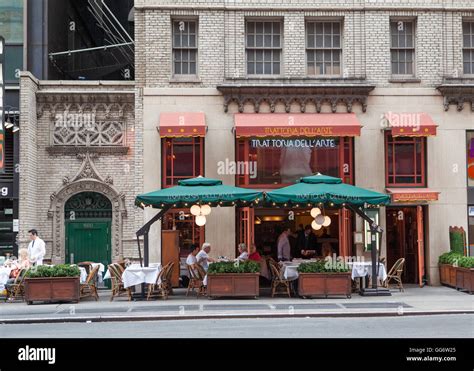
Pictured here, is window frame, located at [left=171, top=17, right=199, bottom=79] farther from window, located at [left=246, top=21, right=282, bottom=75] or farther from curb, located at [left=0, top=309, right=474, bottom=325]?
curb, located at [left=0, top=309, right=474, bottom=325]

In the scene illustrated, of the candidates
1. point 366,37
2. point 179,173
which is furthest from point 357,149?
point 179,173

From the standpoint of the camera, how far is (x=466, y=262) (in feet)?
62.2

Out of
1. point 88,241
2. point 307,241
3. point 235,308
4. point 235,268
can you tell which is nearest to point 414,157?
point 307,241

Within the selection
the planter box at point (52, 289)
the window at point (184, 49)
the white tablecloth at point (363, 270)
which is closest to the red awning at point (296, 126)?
the window at point (184, 49)

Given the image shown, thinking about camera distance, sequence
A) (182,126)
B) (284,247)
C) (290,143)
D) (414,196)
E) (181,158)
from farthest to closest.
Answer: (181,158)
(290,143)
(284,247)
(182,126)
(414,196)

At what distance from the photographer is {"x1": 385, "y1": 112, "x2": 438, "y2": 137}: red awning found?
67.4 ft

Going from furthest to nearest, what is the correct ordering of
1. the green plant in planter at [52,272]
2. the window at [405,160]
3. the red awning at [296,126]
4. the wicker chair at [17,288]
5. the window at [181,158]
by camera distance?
the window at [405,160], the window at [181,158], the red awning at [296,126], the wicker chair at [17,288], the green plant in planter at [52,272]

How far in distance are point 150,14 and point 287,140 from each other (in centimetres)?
570

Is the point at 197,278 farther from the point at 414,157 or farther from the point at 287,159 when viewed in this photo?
the point at 414,157

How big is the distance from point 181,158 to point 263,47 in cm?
429

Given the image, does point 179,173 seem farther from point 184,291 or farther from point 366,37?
point 366,37

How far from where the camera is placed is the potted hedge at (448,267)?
65.4 feet

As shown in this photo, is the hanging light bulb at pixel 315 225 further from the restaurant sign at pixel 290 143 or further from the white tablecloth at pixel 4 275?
the white tablecloth at pixel 4 275

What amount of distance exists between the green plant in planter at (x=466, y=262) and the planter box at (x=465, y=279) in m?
0.11
